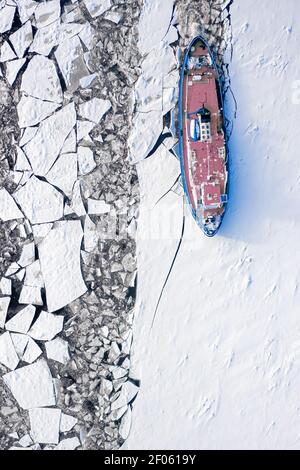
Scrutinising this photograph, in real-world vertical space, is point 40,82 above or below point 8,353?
above

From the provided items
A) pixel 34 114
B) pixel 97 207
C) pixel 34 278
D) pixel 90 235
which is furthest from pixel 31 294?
pixel 34 114

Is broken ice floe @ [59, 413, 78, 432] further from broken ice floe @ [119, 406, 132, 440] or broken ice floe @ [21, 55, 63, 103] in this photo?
broken ice floe @ [21, 55, 63, 103]

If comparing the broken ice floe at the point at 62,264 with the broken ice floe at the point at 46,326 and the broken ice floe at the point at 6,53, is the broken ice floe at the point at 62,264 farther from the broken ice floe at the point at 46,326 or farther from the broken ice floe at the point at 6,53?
the broken ice floe at the point at 6,53

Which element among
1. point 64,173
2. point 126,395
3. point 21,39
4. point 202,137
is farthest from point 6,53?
point 126,395

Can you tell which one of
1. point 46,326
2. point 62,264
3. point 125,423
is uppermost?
point 62,264

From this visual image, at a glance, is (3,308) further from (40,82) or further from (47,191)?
(40,82)
